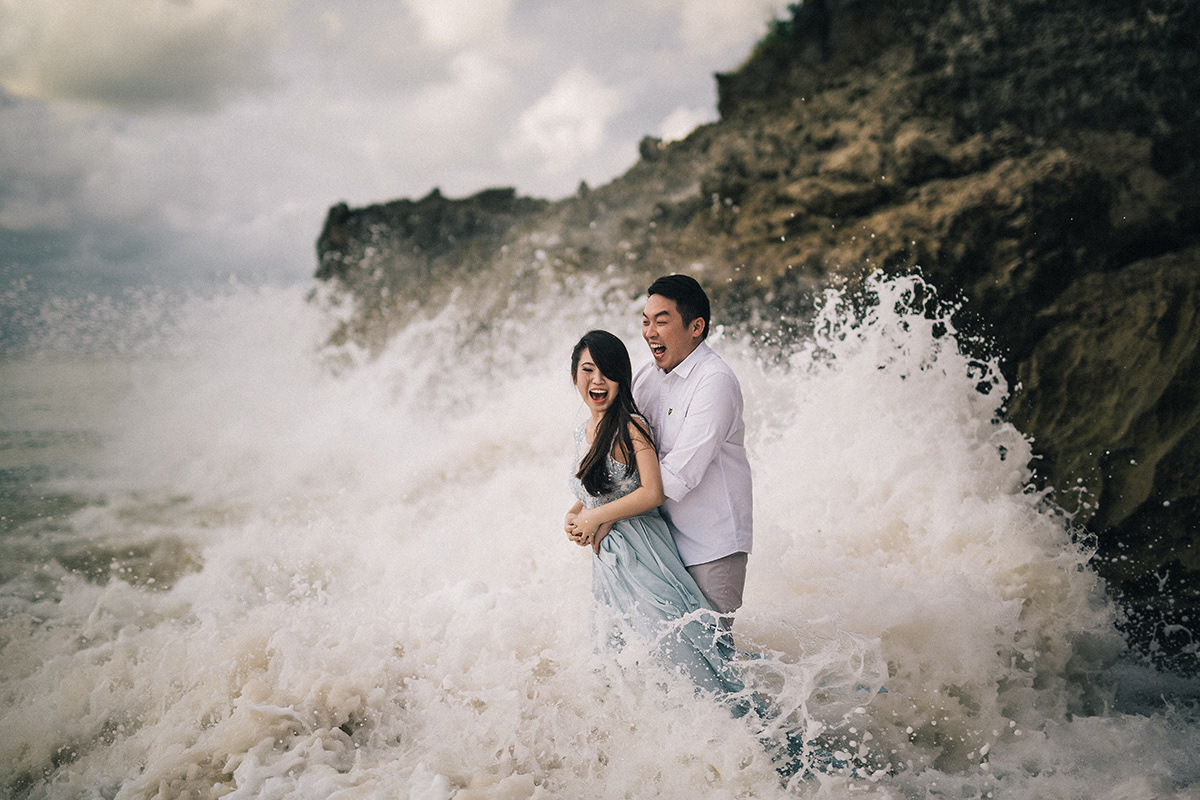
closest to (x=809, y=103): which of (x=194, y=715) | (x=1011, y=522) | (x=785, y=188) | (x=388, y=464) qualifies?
(x=785, y=188)

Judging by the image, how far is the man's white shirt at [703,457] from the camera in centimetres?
232

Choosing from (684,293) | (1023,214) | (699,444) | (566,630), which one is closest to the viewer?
(699,444)

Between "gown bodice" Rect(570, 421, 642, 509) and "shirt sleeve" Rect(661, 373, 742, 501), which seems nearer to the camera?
Answer: "shirt sleeve" Rect(661, 373, 742, 501)

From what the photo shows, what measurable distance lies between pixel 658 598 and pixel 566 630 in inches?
57.8

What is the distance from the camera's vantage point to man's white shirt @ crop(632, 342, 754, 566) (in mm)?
2318

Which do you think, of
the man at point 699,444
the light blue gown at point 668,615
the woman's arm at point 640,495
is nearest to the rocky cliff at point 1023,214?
the light blue gown at point 668,615

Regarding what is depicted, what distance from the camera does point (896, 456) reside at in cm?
513

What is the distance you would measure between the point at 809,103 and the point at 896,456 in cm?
708

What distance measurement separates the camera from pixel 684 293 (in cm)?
241

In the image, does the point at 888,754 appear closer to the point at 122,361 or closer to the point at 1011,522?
the point at 1011,522

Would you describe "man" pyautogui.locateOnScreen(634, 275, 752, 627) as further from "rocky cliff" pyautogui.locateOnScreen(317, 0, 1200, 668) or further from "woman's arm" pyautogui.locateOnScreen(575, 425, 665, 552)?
"rocky cliff" pyautogui.locateOnScreen(317, 0, 1200, 668)

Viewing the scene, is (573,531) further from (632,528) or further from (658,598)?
(658,598)

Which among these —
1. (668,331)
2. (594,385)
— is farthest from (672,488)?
(668,331)

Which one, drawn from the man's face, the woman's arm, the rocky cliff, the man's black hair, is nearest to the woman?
the woman's arm
